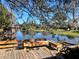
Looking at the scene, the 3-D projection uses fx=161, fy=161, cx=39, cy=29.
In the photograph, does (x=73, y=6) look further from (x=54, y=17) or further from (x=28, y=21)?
(x=28, y=21)

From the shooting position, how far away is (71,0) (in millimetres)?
9055

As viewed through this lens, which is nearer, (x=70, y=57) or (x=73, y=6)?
(x=70, y=57)

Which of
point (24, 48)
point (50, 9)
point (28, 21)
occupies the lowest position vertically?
point (24, 48)

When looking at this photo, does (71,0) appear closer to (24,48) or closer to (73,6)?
(73,6)

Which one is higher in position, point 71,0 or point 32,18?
point 71,0

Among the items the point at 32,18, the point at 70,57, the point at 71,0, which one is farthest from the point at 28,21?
the point at 70,57

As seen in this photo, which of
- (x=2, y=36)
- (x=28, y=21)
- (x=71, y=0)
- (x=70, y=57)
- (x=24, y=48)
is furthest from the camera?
(x=2, y=36)

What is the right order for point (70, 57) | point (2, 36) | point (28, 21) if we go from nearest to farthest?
point (70, 57)
point (28, 21)
point (2, 36)

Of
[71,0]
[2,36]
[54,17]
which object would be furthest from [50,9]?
[2,36]

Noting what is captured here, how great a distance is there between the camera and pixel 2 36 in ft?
44.5

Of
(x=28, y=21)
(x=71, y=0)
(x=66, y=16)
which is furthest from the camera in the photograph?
(x=28, y=21)

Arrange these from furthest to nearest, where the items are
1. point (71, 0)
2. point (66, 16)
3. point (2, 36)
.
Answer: point (2, 36) < point (66, 16) < point (71, 0)

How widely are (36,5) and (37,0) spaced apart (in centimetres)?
31

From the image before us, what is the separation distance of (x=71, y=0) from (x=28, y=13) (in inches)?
102
